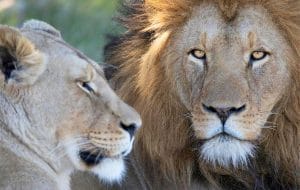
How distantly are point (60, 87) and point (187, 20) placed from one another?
944mm

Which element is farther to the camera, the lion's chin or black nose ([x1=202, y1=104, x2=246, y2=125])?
the lion's chin

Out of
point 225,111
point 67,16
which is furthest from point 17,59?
point 67,16

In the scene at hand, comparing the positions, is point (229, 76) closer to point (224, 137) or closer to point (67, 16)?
point (224, 137)

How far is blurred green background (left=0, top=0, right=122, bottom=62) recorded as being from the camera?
11484 mm

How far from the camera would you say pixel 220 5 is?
5.48 meters

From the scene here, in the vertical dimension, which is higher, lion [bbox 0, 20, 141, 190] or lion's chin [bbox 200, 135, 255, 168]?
lion [bbox 0, 20, 141, 190]

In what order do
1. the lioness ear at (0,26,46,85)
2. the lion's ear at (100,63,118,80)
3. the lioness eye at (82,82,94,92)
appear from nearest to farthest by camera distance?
the lioness ear at (0,26,46,85) < the lioness eye at (82,82,94,92) < the lion's ear at (100,63,118,80)

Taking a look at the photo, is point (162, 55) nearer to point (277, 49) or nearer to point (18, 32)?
point (277, 49)

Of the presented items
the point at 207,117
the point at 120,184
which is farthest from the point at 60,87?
the point at 120,184

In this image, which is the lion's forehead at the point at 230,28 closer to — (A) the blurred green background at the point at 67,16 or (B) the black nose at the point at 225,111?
(B) the black nose at the point at 225,111

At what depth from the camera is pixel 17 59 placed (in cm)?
470

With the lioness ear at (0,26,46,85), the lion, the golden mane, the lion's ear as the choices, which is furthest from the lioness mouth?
the lion's ear

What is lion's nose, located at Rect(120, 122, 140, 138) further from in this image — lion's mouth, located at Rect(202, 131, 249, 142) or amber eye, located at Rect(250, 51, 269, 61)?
amber eye, located at Rect(250, 51, 269, 61)

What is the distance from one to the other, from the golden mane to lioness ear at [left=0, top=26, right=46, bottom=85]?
0.99 meters
